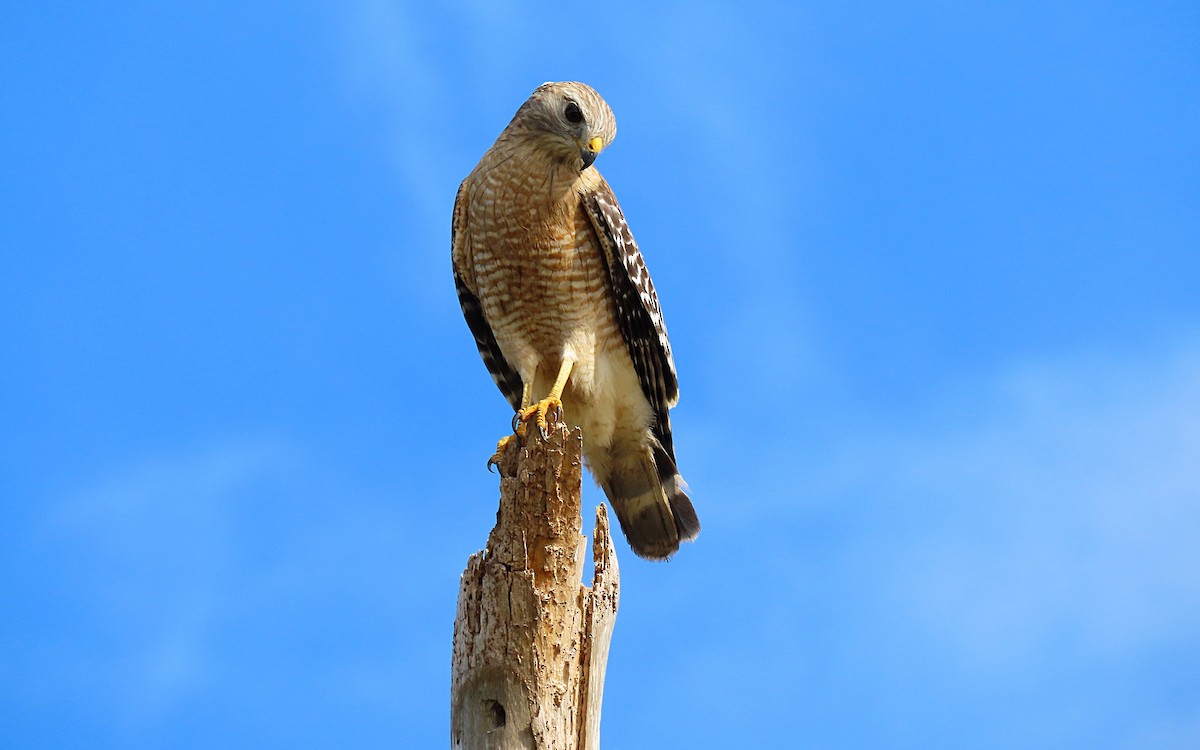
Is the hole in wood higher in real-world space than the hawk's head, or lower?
lower

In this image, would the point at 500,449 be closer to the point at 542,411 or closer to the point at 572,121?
the point at 542,411

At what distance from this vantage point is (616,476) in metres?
6.05

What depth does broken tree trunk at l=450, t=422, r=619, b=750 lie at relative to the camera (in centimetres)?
429

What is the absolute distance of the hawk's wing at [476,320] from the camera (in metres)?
5.96

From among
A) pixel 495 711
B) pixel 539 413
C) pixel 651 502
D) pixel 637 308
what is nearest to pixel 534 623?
pixel 495 711

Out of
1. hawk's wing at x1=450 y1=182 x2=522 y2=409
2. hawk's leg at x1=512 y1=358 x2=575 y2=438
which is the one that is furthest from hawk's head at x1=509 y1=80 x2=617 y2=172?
hawk's leg at x1=512 y1=358 x2=575 y2=438

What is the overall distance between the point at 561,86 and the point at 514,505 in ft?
7.22

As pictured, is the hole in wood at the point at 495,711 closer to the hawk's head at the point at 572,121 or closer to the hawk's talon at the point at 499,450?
the hawk's talon at the point at 499,450

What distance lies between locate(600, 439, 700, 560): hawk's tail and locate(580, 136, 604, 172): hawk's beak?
146 cm

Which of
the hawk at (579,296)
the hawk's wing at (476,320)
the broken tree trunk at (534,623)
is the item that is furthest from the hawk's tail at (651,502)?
the broken tree trunk at (534,623)

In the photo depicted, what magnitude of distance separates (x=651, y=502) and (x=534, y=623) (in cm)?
171

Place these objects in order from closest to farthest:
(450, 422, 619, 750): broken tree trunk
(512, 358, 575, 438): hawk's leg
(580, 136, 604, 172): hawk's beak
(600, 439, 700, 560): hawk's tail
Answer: (450, 422, 619, 750): broken tree trunk < (512, 358, 575, 438): hawk's leg < (580, 136, 604, 172): hawk's beak < (600, 439, 700, 560): hawk's tail

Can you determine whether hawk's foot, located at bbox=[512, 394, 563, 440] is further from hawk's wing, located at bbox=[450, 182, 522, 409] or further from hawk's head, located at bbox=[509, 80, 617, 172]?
hawk's head, located at bbox=[509, 80, 617, 172]

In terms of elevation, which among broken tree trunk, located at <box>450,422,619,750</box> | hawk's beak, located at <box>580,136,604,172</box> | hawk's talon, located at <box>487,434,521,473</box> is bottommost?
broken tree trunk, located at <box>450,422,619,750</box>
